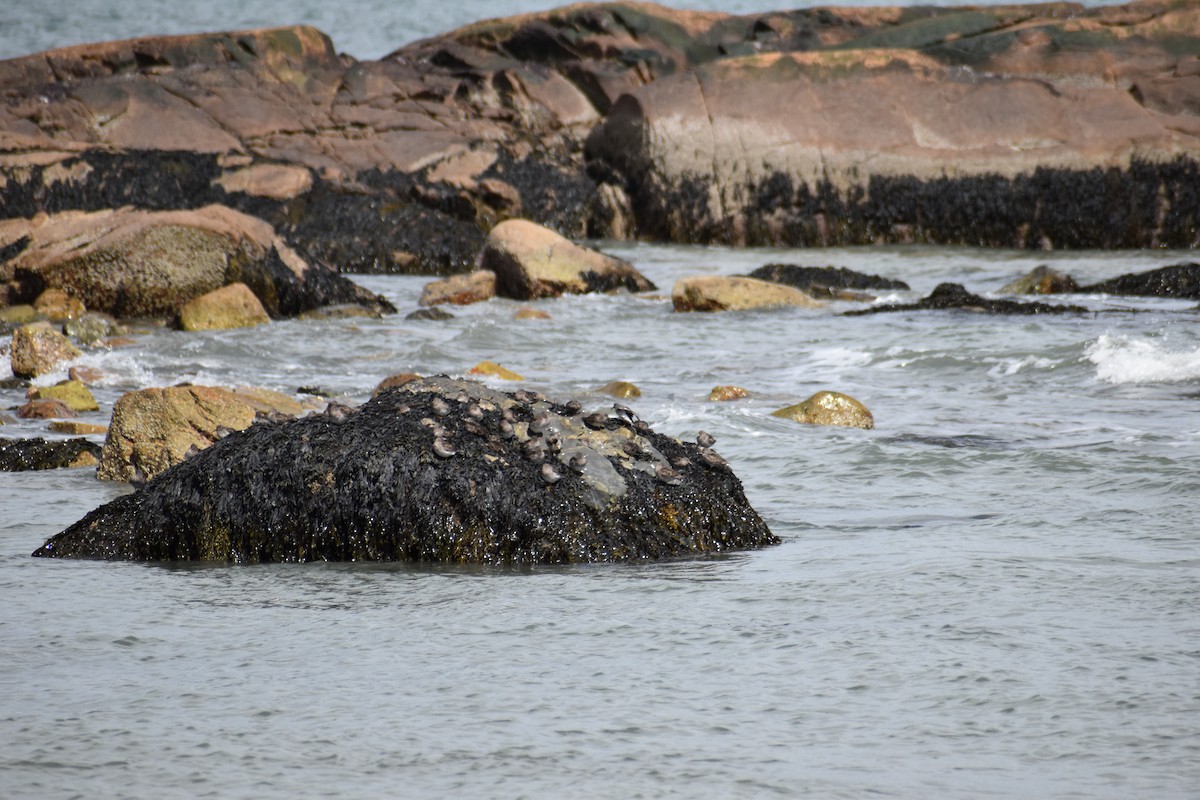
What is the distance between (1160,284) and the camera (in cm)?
1546

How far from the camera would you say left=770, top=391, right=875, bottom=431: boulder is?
Result: 7832 millimetres

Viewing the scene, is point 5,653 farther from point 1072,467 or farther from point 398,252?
point 398,252

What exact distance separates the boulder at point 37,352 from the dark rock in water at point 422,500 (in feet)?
18.9

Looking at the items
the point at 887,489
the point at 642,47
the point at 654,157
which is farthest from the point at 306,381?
the point at 642,47

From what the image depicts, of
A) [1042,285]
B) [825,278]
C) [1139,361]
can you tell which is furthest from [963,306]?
[1139,361]

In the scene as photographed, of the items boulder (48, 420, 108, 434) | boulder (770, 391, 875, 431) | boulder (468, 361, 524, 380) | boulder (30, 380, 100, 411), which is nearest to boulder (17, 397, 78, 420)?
boulder (30, 380, 100, 411)

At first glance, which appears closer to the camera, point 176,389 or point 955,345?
point 176,389

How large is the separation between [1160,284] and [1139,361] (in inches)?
246

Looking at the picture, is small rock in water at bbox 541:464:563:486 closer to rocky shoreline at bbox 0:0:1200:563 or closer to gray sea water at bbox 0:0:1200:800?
gray sea water at bbox 0:0:1200:800

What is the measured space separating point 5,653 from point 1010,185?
21.1 m

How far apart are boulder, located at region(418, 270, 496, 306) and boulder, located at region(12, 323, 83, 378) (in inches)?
227

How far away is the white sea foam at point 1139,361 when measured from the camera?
9.45 metres

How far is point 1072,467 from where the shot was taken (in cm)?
636

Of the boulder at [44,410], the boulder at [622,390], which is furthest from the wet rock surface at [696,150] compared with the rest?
the boulder at [44,410]
